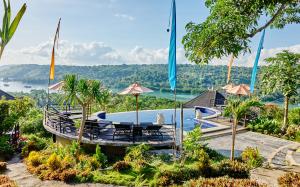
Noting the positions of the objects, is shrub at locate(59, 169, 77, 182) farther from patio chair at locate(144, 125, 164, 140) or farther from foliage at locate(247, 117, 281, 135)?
foliage at locate(247, 117, 281, 135)

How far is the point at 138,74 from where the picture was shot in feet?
454

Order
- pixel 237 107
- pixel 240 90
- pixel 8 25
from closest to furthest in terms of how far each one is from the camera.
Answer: pixel 8 25
pixel 237 107
pixel 240 90

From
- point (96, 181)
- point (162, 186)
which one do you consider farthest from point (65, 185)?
point (162, 186)

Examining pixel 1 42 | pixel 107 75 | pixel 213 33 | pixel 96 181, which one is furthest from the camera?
pixel 107 75

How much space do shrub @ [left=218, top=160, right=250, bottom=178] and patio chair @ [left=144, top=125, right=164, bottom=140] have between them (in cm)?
397

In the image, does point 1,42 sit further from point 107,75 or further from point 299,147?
point 107,75

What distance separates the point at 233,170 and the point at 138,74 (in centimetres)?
12942

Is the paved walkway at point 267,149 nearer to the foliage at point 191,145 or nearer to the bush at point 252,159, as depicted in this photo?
the bush at point 252,159

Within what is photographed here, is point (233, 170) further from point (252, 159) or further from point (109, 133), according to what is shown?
point (109, 133)

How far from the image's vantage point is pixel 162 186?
30.7ft

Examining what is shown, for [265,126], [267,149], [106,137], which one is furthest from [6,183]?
[265,126]

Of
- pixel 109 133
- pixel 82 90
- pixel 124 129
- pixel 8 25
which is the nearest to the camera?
pixel 8 25

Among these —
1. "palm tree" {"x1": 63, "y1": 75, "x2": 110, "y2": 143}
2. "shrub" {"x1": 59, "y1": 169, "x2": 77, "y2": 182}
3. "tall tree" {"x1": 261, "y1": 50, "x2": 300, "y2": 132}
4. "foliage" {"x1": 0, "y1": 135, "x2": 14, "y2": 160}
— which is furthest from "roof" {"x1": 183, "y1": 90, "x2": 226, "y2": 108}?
"shrub" {"x1": 59, "y1": 169, "x2": 77, "y2": 182}

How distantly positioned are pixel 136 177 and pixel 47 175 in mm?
3191
